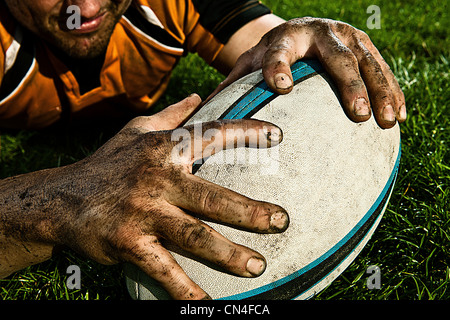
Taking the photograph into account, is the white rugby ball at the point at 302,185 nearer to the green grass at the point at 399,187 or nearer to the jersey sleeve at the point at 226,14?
the green grass at the point at 399,187

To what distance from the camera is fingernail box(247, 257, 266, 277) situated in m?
1.49

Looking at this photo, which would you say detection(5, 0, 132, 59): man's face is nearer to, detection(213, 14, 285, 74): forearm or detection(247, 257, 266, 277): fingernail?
detection(213, 14, 285, 74): forearm

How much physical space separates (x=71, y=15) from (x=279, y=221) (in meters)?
1.67

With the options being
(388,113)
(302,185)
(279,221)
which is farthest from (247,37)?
(279,221)

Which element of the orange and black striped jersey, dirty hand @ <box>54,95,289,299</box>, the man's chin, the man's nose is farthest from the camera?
the orange and black striped jersey

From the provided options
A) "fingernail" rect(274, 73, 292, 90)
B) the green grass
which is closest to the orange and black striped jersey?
the green grass

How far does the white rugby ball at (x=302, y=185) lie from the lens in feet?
5.10

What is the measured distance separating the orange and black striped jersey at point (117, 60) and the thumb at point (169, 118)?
3.73ft

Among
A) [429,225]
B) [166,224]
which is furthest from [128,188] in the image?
[429,225]

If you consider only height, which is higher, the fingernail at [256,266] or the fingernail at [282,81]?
the fingernail at [282,81]

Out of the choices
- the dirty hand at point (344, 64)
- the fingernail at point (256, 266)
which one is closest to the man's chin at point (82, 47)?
the dirty hand at point (344, 64)

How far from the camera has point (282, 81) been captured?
1686mm

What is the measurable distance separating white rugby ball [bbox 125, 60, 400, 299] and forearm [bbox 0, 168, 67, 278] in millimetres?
344
